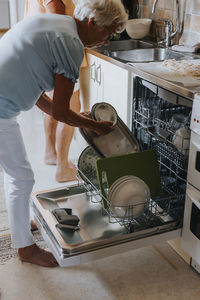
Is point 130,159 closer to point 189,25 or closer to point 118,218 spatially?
point 118,218

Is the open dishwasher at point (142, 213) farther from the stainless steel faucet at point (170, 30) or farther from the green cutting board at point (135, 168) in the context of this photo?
the stainless steel faucet at point (170, 30)

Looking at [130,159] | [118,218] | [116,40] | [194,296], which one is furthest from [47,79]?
[116,40]

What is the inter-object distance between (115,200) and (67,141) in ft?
3.97

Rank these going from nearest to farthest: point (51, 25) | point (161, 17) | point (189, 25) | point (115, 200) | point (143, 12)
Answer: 1. point (51, 25)
2. point (115, 200)
3. point (189, 25)
4. point (161, 17)
5. point (143, 12)

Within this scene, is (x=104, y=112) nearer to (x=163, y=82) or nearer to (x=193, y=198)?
(x=163, y=82)

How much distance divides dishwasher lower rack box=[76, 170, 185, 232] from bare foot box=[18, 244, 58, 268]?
1.13 ft

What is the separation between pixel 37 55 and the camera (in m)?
1.60

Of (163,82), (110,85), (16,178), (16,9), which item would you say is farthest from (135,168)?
(16,9)

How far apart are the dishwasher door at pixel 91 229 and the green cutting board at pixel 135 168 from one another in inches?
4.6

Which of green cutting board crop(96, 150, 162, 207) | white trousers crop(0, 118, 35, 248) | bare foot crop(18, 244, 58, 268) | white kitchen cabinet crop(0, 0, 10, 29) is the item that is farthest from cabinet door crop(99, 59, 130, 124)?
white kitchen cabinet crop(0, 0, 10, 29)

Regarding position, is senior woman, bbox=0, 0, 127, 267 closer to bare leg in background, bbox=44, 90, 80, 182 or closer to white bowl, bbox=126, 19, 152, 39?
Result: bare leg in background, bbox=44, 90, 80, 182

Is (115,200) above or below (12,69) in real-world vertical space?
below

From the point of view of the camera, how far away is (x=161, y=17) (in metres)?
2.78

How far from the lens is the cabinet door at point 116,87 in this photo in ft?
7.45
